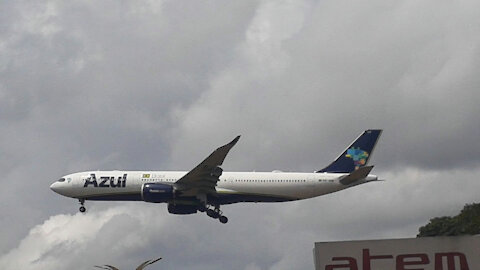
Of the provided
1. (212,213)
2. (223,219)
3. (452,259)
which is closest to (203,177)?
(212,213)

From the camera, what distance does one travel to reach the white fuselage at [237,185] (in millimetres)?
95188

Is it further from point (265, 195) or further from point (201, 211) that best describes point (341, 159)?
point (201, 211)

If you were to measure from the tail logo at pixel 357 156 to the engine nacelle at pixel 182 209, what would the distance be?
18884 millimetres

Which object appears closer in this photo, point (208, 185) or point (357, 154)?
point (208, 185)

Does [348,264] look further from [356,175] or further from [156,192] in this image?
[156,192]

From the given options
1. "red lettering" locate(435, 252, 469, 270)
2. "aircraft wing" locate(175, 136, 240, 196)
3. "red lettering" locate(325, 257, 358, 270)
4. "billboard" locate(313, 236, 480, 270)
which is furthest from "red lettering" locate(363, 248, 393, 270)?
"aircraft wing" locate(175, 136, 240, 196)

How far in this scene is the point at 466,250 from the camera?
35.8 meters

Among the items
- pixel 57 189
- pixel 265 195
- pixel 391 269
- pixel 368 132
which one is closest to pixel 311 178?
pixel 265 195

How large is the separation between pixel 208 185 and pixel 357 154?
59.8ft

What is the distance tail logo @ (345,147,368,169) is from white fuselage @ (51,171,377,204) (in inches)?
169

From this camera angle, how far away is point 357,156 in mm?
101125

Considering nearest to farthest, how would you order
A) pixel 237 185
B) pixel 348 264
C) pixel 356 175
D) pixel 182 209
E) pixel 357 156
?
pixel 348 264 → pixel 356 175 → pixel 237 185 → pixel 182 209 → pixel 357 156

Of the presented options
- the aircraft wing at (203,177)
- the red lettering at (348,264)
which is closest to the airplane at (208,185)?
the aircraft wing at (203,177)

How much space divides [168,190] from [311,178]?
15.8 metres
